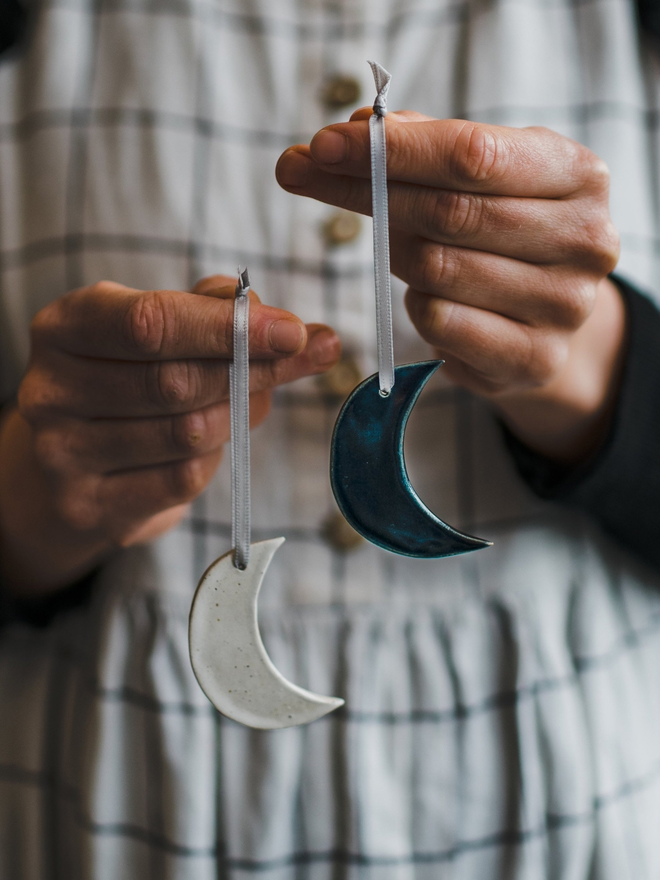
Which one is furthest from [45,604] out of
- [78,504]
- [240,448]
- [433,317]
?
[433,317]

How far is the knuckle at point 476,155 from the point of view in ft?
1.39

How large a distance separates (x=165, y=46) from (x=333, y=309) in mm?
339

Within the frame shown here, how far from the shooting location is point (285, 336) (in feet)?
1.48

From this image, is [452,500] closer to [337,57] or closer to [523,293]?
[523,293]

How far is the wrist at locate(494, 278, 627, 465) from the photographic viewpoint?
656mm

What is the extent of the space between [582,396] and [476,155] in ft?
1.04

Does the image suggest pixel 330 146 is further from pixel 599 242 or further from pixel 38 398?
pixel 38 398

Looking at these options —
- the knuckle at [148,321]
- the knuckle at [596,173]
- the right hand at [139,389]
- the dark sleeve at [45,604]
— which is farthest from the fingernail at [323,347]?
the dark sleeve at [45,604]

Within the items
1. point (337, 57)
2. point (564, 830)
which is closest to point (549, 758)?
point (564, 830)

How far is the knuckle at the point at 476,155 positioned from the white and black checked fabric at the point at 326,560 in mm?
307

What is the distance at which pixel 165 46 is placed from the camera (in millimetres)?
759

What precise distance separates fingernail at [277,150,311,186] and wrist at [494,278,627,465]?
288 mm

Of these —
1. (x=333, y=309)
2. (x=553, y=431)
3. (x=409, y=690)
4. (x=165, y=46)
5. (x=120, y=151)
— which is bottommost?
(x=409, y=690)

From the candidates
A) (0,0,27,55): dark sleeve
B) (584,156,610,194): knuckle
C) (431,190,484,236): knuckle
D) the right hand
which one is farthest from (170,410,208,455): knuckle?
(0,0,27,55): dark sleeve
